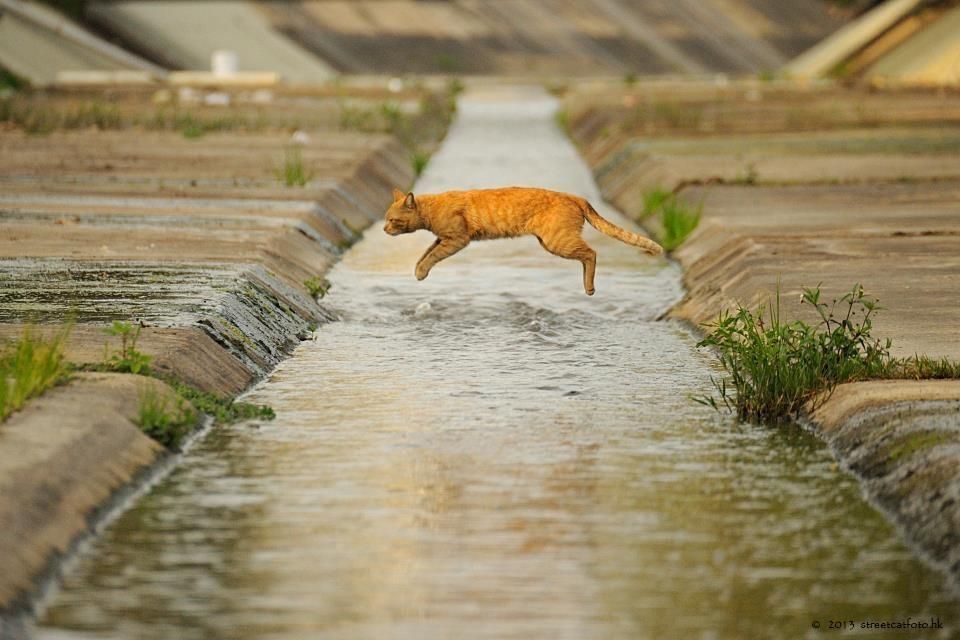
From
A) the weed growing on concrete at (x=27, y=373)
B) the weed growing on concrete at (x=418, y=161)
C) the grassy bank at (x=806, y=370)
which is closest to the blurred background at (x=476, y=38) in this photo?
the weed growing on concrete at (x=418, y=161)

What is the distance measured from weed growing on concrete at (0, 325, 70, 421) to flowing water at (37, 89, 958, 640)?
2.72 ft

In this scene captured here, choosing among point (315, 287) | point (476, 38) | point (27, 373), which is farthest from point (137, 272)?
point (476, 38)

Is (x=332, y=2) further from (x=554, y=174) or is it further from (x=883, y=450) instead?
(x=883, y=450)

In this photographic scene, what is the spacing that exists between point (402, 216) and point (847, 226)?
19.7 feet

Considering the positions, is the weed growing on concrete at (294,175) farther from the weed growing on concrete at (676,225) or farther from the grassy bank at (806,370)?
the grassy bank at (806,370)

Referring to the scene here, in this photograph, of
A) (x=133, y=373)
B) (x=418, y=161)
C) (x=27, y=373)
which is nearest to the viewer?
(x=27, y=373)

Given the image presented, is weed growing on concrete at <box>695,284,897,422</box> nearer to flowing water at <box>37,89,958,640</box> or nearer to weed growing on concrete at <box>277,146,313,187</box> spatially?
flowing water at <box>37,89,958,640</box>

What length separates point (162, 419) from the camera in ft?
34.5

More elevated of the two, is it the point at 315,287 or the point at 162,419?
the point at 315,287

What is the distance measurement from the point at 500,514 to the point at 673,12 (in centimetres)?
8969

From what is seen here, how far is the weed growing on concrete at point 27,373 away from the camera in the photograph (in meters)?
10.1

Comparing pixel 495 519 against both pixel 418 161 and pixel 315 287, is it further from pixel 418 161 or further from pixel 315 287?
pixel 418 161

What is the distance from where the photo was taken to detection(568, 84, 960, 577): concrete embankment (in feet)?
32.4

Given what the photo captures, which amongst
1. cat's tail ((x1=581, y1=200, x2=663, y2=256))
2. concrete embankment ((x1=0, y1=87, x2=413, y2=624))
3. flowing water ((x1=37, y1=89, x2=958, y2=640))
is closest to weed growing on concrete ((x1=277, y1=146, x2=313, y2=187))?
concrete embankment ((x1=0, y1=87, x2=413, y2=624))
